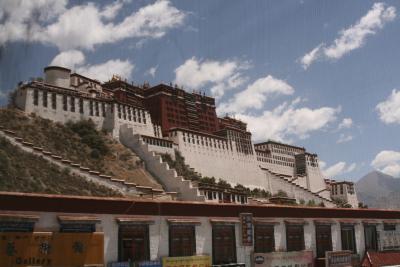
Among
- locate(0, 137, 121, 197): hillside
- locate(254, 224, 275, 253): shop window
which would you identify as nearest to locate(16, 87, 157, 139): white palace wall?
locate(0, 137, 121, 197): hillside

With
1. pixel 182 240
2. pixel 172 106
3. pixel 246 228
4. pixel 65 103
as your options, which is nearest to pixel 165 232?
pixel 182 240

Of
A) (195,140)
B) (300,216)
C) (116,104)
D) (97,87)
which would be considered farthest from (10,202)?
(97,87)

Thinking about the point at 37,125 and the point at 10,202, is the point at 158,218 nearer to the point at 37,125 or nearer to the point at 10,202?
the point at 10,202

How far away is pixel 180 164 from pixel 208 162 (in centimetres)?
905

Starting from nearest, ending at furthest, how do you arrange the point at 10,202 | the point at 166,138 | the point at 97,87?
1. the point at 10,202
2. the point at 166,138
3. the point at 97,87

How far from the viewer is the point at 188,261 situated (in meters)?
18.7

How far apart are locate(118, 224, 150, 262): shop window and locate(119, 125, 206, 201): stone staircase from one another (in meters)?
40.3

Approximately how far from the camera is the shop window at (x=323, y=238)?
2384 cm

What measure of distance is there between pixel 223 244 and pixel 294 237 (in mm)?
4351

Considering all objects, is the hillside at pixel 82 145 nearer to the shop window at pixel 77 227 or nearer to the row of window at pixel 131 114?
the row of window at pixel 131 114

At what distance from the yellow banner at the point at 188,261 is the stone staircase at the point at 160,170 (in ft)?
128

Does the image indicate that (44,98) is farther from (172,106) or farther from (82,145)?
(172,106)

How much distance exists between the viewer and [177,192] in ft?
205

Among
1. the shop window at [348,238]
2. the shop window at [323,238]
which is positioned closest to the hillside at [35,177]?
the shop window at [323,238]
